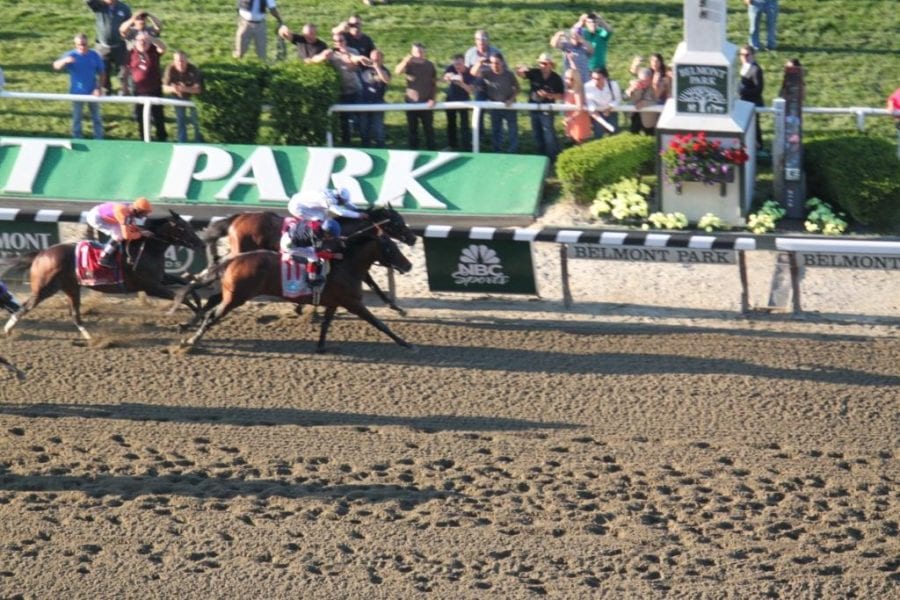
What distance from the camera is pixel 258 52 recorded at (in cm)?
1989

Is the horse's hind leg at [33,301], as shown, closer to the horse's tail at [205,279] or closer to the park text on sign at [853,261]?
the horse's tail at [205,279]

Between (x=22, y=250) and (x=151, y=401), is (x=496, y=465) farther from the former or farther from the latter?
(x=22, y=250)

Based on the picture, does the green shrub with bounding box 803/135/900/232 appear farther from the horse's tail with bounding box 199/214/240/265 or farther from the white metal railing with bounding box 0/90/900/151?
the horse's tail with bounding box 199/214/240/265

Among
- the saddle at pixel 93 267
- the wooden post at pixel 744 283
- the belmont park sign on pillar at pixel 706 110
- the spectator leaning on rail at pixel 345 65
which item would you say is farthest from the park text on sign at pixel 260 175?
the saddle at pixel 93 267

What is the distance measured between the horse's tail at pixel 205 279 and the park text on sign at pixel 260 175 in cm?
293

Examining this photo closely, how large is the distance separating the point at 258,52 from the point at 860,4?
7808 millimetres

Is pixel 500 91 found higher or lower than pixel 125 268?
higher

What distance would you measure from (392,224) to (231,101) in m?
4.51

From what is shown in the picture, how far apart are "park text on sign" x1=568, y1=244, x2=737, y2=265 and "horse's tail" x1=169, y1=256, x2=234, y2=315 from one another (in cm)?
334

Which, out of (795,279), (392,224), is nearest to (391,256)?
(392,224)

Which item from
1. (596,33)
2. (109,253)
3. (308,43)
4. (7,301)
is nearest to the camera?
(7,301)

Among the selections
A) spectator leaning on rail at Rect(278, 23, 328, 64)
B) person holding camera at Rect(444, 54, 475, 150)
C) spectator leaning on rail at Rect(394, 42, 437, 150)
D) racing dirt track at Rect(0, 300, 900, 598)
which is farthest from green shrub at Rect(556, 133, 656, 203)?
spectator leaning on rail at Rect(278, 23, 328, 64)

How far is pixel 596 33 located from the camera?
1905cm

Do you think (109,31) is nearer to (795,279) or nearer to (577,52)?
(577,52)
